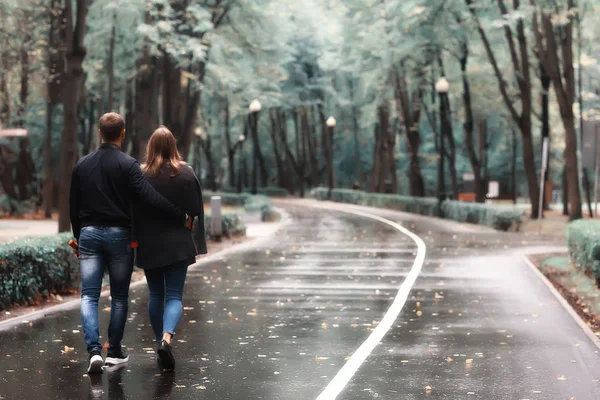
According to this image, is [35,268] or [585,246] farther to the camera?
[585,246]

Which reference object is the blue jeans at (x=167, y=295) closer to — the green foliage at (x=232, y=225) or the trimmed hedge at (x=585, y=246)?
the trimmed hedge at (x=585, y=246)

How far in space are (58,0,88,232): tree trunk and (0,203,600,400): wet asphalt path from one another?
2.99 meters

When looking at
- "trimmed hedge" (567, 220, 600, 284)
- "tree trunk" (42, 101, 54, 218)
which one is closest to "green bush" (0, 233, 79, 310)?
"trimmed hedge" (567, 220, 600, 284)

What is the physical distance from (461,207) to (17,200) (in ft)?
59.1

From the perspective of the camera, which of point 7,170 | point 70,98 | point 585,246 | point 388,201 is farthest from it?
point 388,201

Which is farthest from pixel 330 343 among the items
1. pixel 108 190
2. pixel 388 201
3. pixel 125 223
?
pixel 388 201

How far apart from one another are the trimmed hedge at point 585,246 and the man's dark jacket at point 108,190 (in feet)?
28.2

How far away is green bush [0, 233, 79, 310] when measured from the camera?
1308cm

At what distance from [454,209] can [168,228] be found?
32.2m

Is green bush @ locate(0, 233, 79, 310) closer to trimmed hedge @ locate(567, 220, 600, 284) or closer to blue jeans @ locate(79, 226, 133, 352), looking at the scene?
blue jeans @ locate(79, 226, 133, 352)

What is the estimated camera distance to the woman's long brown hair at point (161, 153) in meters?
9.09

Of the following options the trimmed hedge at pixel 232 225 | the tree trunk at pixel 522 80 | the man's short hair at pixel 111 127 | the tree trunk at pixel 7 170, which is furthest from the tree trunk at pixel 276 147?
the man's short hair at pixel 111 127

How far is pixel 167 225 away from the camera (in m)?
9.05

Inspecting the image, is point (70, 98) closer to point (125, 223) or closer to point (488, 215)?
point (125, 223)
